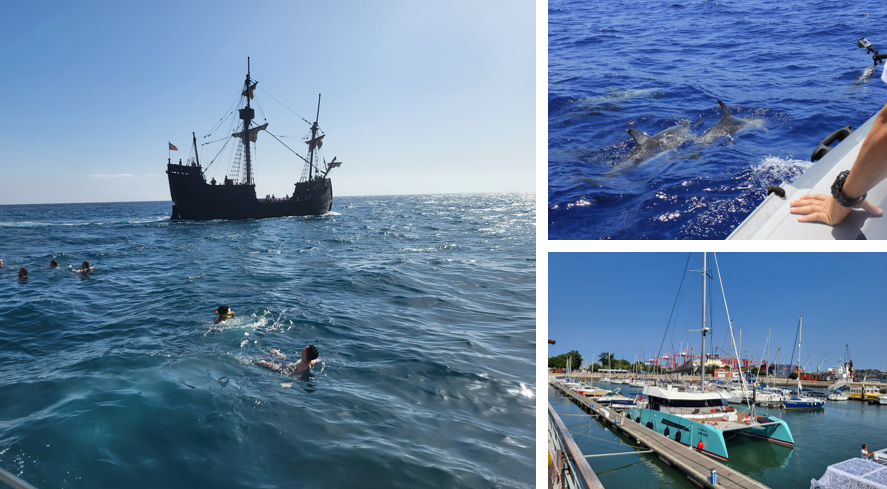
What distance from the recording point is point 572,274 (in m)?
1.65

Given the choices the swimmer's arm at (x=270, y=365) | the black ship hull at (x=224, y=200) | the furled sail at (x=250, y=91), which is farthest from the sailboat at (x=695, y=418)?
the furled sail at (x=250, y=91)

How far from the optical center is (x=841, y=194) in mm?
1146

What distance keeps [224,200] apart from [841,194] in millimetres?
38285

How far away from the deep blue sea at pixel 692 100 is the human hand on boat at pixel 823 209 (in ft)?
3.52

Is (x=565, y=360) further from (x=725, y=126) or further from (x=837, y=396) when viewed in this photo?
(x=837, y=396)

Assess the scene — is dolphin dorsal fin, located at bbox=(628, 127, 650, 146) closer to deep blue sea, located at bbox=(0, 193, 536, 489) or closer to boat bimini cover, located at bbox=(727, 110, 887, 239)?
boat bimini cover, located at bbox=(727, 110, 887, 239)

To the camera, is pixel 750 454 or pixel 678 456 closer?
pixel 678 456

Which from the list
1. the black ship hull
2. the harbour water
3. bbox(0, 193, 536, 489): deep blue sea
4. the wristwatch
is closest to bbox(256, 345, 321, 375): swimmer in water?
bbox(0, 193, 536, 489): deep blue sea

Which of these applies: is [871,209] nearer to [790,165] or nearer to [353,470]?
[790,165]

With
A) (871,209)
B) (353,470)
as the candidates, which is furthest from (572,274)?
(353,470)

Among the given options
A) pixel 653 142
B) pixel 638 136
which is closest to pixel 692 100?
pixel 653 142

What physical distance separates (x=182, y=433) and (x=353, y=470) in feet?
5.47

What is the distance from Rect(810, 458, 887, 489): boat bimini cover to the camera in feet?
6.25

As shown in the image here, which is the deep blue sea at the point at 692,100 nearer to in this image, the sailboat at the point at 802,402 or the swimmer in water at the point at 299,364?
the swimmer in water at the point at 299,364
